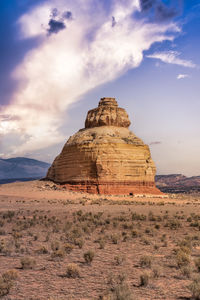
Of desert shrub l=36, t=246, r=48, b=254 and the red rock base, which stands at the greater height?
the red rock base

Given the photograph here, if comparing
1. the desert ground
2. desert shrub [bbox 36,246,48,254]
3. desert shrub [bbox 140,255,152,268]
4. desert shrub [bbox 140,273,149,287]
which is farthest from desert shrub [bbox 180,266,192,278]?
desert shrub [bbox 36,246,48,254]

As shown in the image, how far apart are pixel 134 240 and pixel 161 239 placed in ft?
3.95

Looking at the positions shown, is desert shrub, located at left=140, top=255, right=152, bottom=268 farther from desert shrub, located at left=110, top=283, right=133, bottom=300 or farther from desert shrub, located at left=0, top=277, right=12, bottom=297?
desert shrub, located at left=0, top=277, right=12, bottom=297

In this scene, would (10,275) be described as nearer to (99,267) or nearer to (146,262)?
(99,267)

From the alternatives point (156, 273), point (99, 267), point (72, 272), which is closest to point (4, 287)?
point (72, 272)

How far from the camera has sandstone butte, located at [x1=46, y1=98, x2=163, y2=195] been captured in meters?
44.5

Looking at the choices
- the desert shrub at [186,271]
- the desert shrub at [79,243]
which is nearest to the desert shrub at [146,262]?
the desert shrub at [186,271]

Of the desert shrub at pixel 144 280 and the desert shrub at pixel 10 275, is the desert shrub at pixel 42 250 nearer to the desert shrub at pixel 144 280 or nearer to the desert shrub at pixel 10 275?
the desert shrub at pixel 10 275

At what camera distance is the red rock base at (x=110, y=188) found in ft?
144

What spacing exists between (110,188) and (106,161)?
4459mm

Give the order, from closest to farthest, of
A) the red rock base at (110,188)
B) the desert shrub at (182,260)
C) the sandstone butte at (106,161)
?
1. the desert shrub at (182,260)
2. the red rock base at (110,188)
3. the sandstone butte at (106,161)

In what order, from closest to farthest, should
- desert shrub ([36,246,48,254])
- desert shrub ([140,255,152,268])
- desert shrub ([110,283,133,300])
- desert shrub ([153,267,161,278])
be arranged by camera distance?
desert shrub ([110,283,133,300])
desert shrub ([153,267,161,278])
desert shrub ([140,255,152,268])
desert shrub ([36,246,48,254])

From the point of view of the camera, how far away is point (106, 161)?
4478cm

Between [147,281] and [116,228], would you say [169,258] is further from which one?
[116,228]
